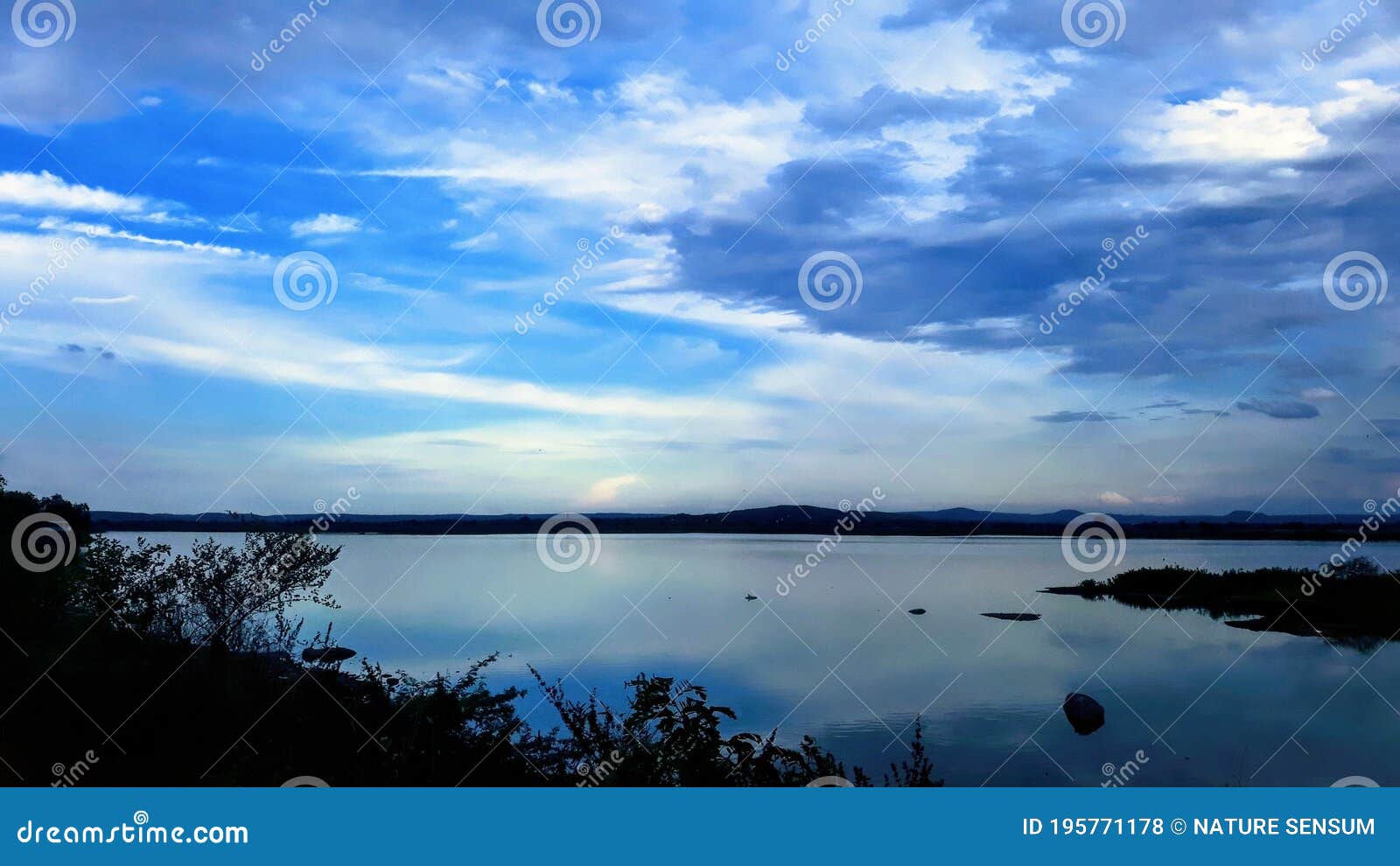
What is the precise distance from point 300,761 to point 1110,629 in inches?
1110

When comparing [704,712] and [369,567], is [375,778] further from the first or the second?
[369,567]

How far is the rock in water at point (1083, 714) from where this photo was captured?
53.0 feet

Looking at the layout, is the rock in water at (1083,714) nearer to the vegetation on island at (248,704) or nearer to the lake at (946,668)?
the lake at (946,668)

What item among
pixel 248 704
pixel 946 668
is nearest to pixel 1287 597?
pixel 946 668

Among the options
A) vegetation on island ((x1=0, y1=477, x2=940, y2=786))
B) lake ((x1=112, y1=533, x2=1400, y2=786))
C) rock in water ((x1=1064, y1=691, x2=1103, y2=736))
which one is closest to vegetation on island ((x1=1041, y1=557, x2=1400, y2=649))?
lake ((x1=112, y1=533, x2=1400, y2=786))

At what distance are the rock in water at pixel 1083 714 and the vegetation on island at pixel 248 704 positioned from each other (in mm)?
9540

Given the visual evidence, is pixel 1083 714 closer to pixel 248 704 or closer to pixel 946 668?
pixel 946 668

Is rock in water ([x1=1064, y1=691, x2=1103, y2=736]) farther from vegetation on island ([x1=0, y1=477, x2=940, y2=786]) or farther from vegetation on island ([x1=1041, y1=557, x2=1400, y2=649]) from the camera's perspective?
vegetation on island ([x1=1041, y1=557, x2=1400, y2=649])

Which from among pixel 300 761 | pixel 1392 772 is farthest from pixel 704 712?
pixel 1392 772

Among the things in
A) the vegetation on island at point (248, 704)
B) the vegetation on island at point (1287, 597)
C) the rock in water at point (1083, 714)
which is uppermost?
the vegetation on island at point (1287, 597)

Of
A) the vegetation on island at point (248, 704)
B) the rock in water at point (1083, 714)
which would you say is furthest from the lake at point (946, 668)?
the vegetation on island at point (248, 704)

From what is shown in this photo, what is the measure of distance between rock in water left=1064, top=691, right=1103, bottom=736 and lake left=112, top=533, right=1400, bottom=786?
211mm

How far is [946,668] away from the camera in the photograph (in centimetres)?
2147

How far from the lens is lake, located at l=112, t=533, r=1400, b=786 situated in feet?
48.2
